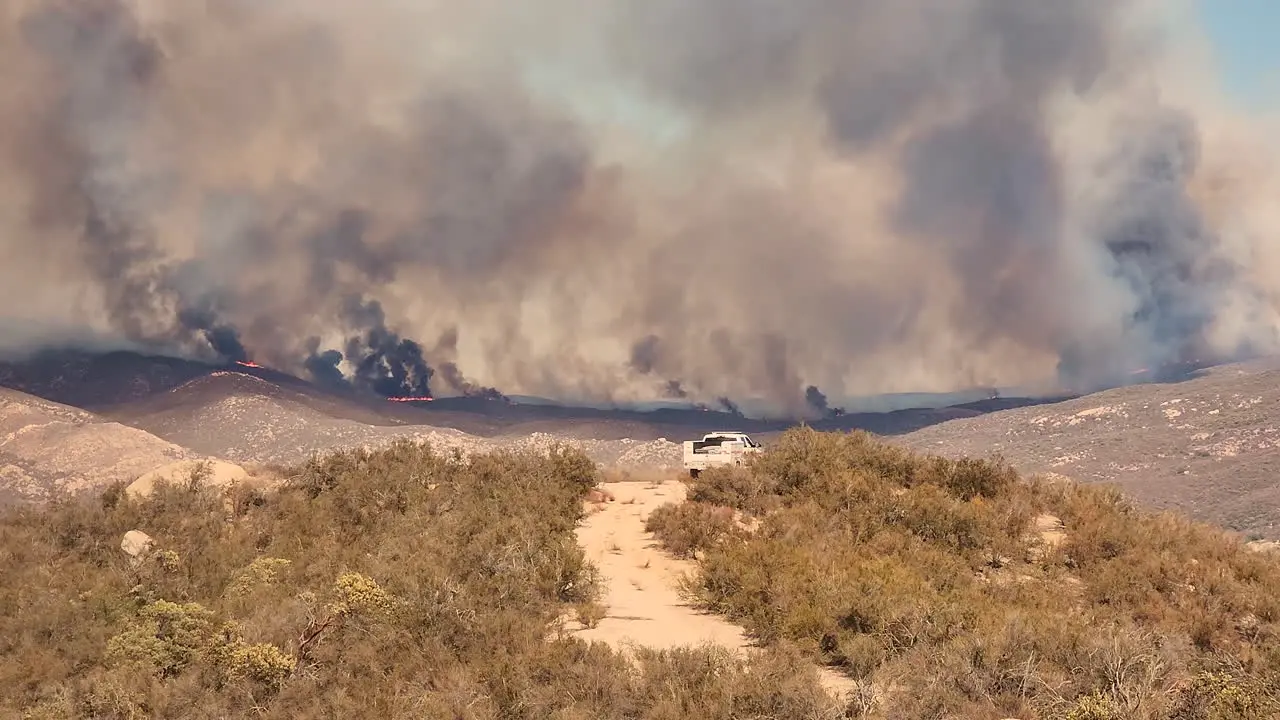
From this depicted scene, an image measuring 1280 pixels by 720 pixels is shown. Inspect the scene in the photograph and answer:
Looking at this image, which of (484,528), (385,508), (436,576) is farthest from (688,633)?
(385,508)

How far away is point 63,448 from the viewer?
8575cm

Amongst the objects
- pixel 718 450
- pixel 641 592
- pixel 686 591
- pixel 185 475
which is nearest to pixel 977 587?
pixel 686 591

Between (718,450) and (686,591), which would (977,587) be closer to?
(686,591)

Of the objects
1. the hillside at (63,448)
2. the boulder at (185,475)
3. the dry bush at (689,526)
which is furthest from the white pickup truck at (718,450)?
the hillside at (63,448)

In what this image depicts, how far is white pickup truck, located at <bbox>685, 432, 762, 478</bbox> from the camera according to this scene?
84.9ft

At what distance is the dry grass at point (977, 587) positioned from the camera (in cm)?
869

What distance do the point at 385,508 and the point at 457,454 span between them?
520 centimetres

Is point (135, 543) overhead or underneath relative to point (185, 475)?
underneath

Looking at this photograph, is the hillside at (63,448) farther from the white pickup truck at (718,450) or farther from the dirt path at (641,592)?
the dirt path at (641,592)

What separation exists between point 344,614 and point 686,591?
6.58 meters

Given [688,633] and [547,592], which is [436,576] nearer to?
[547,592]

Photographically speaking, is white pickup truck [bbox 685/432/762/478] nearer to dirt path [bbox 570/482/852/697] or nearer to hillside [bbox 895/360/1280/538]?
dirt path [bbox 570/482/852/697]

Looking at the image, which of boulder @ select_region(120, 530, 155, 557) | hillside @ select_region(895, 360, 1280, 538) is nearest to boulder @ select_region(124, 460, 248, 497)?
boulder @ select_region(120, 530, 155, 557)

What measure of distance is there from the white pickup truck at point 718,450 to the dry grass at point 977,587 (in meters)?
2.76
